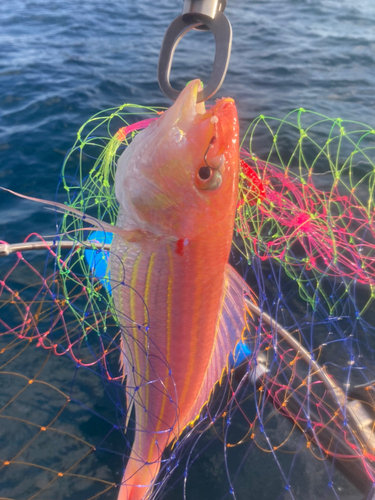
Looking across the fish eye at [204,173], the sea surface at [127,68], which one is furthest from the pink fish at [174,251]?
the sea surface at [127,68]

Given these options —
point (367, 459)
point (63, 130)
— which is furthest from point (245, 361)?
point (63, 130)

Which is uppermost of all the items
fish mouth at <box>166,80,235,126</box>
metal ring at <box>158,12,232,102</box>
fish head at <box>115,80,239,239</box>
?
metal ring at <box>158,12,232,102</box>

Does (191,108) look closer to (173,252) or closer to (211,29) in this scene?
(211,29)

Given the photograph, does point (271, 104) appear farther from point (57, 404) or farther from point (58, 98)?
point (57, 404)

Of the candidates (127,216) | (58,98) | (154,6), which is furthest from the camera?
(154,6)

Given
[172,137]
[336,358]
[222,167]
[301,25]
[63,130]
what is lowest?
[336,358]

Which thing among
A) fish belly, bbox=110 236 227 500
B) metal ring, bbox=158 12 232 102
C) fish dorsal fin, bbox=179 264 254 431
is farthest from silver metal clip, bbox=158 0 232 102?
fish dorsal fin, bbox=179 264 254 431

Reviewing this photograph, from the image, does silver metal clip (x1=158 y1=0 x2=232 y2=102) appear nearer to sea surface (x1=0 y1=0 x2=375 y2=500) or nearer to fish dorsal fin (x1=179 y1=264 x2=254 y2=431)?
fish dorsal fin (x1=179 y1=264 x2=254 y2=431)
